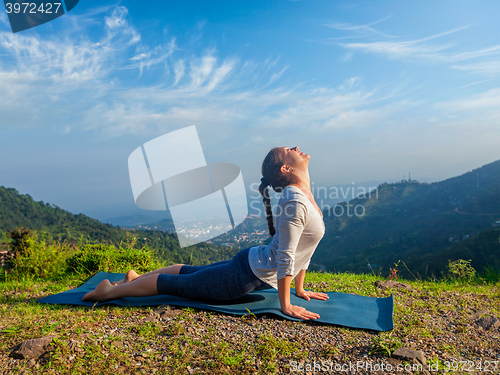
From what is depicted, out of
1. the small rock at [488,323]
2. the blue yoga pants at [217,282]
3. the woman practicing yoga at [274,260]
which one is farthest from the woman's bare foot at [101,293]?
the small rock at [488,323]

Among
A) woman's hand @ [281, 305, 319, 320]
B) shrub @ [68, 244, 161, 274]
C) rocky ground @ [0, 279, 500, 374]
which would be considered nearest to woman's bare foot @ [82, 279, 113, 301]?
rocky ground @ [0, 279, 500, 374]

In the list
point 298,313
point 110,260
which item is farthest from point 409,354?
point 110,260

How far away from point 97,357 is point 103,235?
14.1 meters

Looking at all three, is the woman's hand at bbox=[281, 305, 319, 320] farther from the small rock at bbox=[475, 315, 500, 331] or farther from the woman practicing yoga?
the small rock at bbox=[475, 315, 500, 331]

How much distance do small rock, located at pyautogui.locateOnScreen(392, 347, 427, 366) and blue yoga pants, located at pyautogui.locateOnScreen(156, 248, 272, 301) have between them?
1299mm

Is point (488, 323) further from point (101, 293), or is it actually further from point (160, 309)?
point (101, 293)

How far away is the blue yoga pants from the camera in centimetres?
304

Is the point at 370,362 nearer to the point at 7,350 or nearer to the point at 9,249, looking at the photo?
the point at 7,350

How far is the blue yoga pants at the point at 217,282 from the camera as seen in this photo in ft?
9.97

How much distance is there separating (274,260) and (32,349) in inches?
75.2

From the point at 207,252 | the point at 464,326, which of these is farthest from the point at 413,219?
the point at 464,326

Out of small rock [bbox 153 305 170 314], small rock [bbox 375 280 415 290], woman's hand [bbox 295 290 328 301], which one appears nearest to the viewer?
small rock [bbox 153 305 170 314]

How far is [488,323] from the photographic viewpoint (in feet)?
9.42

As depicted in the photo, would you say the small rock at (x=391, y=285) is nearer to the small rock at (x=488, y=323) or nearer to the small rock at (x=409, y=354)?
the small rock at (x=488, y=323)
